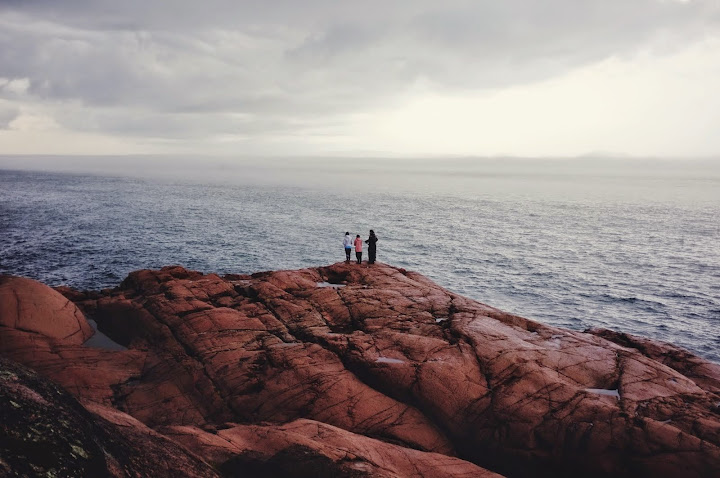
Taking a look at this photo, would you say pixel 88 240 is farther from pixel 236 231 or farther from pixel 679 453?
pixel 679 453

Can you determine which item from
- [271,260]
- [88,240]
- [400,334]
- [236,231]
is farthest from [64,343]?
[236,231]

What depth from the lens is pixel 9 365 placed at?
938 cm

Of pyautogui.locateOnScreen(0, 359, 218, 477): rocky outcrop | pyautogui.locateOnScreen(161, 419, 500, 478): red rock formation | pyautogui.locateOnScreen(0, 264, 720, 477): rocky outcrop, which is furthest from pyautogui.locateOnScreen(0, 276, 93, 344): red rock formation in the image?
pyautogui.locateOnScreen(0, 359, 218, 477): rocky outcrop

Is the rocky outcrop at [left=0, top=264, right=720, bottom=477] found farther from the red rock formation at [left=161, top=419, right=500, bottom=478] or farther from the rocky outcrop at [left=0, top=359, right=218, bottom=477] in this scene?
the rocky outcrop at [left=0, top=359, right=218, bottom=477]

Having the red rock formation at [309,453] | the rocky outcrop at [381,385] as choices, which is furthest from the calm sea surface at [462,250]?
the red rock formation at [309,453]

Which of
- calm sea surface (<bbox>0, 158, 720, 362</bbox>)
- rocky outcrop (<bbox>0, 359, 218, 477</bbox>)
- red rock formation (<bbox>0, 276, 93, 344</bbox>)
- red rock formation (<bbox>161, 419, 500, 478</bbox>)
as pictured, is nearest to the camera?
rocky outcrop (<bbox>0, 359, 218, 477</bbox>)

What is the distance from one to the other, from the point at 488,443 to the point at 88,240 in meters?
62.3

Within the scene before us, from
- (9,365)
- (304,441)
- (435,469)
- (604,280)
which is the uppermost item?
(9,365)

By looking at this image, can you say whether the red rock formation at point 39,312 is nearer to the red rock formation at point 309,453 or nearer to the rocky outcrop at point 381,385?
the rocky outcrop at point 381,385

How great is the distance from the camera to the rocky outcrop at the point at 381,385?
12.7 meters

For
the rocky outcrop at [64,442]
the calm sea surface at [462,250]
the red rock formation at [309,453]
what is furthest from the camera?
the calm sea surface at [462,250]

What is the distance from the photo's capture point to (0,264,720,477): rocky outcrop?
1267 centimetres

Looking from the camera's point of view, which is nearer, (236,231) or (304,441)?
(304,441)

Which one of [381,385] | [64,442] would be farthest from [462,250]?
[64,442]
